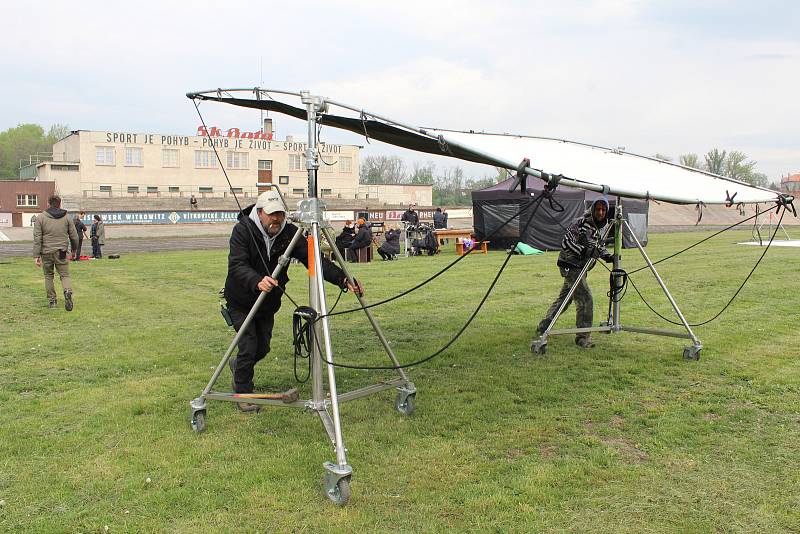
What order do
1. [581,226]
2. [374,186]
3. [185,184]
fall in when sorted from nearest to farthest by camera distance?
[581,226], [185,184], [374,186]

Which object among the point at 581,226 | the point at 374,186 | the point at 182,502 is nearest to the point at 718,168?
the point at 374,186

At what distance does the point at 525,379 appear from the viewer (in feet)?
23.2

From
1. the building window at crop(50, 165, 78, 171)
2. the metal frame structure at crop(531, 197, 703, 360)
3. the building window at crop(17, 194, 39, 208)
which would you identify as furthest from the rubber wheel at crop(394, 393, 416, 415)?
the building window at crop(50, 165, 78, 171)

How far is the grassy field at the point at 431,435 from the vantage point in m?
4.12

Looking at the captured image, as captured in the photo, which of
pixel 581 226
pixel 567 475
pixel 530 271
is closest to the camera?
pixel 567 475

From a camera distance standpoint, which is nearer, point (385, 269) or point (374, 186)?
point (385, 269)

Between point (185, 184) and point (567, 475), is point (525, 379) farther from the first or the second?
point (185, 184)

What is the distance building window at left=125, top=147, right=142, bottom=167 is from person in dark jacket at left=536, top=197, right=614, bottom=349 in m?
67.9

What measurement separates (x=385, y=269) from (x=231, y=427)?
13018mm

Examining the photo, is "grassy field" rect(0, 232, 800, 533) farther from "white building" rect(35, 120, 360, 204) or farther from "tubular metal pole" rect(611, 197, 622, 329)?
"white building" rect(35, 120, 360, 204)

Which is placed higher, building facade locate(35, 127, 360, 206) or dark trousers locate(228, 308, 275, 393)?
building facade locate(35, 127, 360, 206)

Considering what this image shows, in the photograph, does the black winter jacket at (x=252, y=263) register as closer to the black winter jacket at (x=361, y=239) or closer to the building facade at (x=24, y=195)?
the black winter jacket at (x=361, y=239)

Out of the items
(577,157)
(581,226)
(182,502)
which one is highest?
(577,157)

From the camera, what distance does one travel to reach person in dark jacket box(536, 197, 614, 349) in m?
8.31
